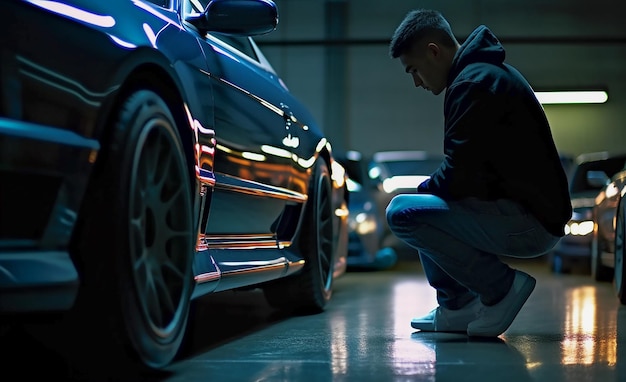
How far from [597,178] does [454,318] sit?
20.3 ft

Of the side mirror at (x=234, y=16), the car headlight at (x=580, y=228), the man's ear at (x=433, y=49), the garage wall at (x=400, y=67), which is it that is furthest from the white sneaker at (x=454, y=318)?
the garage wall at (x=400, y=67)

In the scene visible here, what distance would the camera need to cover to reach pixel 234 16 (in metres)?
3.77

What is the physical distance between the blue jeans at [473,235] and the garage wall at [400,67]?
14838mm

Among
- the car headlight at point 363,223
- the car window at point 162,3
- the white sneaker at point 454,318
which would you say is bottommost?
the white sneaker at point 454,318

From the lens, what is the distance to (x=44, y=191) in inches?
97.0

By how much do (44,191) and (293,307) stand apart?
10.1 ft

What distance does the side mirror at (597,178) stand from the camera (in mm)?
10016

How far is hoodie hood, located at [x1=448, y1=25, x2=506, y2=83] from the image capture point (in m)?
4.02

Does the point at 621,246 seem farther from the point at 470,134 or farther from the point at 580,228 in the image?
the point at 580,228

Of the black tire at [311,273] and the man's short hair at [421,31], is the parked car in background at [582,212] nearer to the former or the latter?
the black tire at [311,273]

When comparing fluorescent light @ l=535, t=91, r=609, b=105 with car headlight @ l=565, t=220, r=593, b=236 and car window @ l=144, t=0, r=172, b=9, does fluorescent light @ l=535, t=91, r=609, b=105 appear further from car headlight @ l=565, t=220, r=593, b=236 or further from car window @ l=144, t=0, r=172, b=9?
car window @ l=144, t=0, r=172, b=9

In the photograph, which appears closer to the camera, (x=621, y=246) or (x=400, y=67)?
(x=621, y=246)

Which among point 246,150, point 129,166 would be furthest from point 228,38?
point 129,166

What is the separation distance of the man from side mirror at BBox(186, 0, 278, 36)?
649 mm
